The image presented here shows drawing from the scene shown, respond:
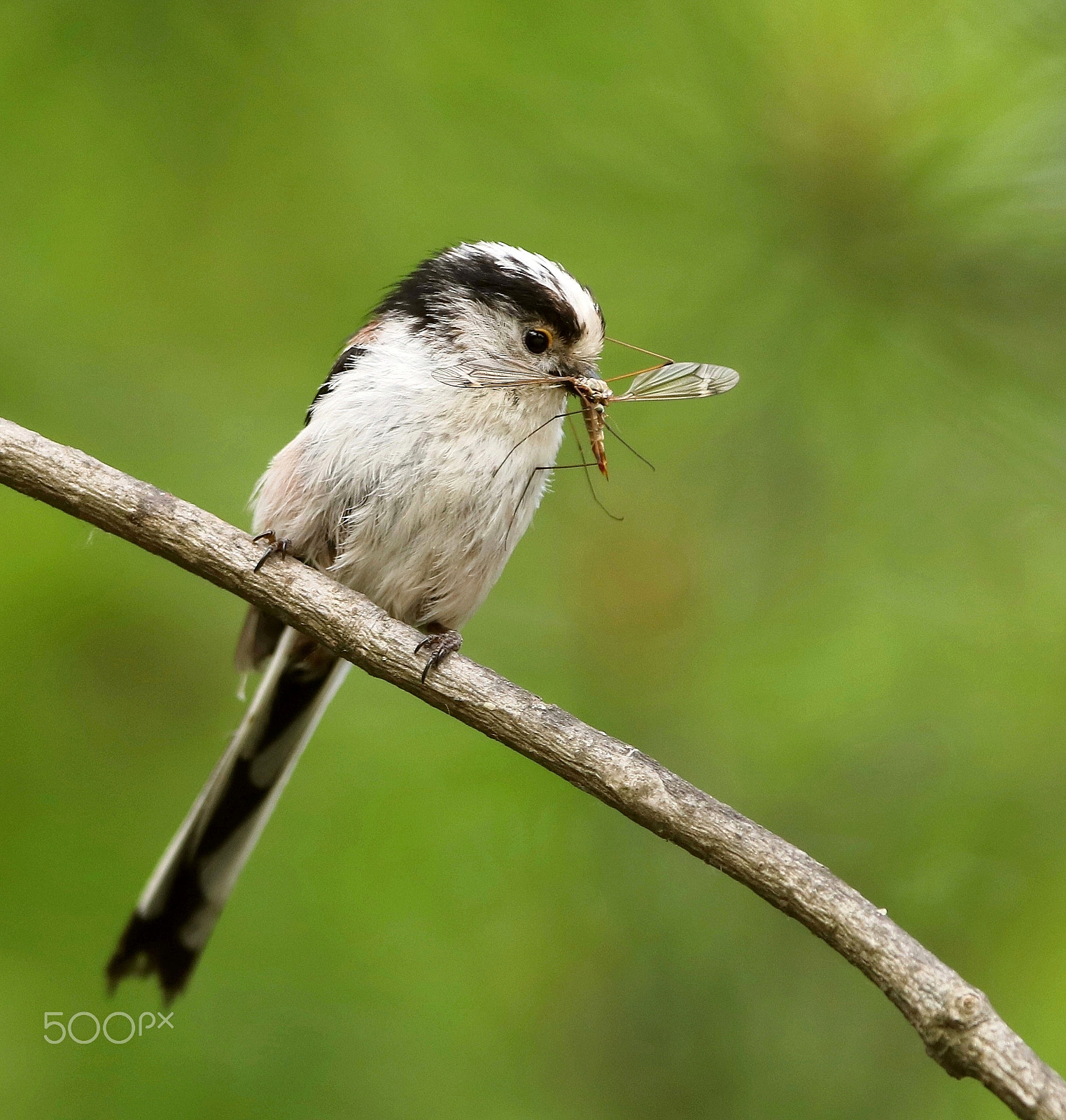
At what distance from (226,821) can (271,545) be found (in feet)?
2.39

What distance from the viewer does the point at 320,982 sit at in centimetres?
218

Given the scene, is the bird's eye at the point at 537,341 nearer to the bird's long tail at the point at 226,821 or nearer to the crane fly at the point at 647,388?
the crane fly at the point at 647,388

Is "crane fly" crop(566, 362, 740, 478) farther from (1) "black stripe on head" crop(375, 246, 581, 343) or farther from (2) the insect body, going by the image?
(1) "black stripe on head" crop(375, 246, 581, 343)

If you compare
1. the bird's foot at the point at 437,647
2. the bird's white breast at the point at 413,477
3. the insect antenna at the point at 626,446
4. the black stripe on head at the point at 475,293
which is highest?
the black stripe on head at the point at 475,293

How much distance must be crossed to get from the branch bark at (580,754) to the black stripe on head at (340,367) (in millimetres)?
606

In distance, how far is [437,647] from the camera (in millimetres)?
1783

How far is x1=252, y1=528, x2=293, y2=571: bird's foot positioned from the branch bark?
14mm

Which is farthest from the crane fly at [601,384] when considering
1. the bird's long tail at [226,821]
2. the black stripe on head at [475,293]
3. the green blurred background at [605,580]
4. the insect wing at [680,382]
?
the bird's long tail at [226,821]

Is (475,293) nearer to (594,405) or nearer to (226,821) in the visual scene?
(594,405)

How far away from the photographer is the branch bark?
1263mm

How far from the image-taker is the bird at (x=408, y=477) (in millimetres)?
2168

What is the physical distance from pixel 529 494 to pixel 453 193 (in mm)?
763

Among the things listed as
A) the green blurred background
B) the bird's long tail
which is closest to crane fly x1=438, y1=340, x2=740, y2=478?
the green blurred background

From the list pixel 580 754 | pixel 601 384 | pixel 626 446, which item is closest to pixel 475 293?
pixel 601 384
